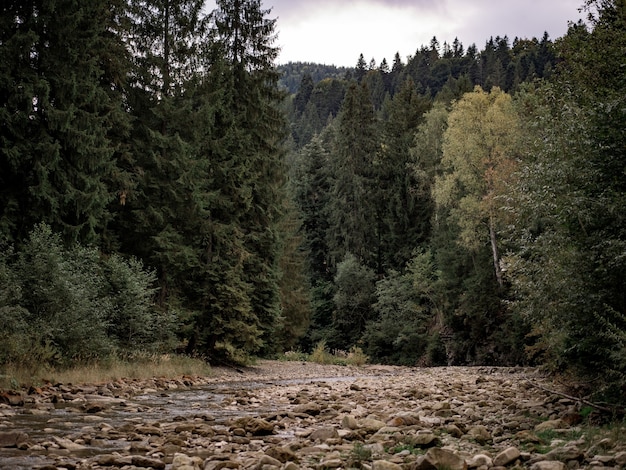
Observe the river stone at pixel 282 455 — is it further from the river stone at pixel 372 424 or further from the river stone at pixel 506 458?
the river stone at pixel 506 458

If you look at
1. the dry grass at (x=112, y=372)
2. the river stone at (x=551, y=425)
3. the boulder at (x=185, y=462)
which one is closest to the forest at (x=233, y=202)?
the dry grass at (x=112, y=372)

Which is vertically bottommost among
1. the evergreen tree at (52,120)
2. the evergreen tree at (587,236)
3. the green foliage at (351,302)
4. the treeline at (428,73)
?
the green foliage at (351,302)

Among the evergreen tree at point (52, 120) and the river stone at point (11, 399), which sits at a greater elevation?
the evergreen tree at point (52, 120)

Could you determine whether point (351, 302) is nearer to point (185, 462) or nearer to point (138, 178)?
point (138, 178)

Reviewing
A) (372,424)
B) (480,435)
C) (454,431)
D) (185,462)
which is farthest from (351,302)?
(185,462)

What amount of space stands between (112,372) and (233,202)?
10939 mm

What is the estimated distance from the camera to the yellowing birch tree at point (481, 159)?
2764 centimetres

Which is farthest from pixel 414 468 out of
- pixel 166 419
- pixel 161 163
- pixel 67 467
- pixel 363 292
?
pixel 363 292

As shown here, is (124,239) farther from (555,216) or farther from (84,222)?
(555,216)

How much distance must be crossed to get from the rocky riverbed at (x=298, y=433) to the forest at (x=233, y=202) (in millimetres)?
1477

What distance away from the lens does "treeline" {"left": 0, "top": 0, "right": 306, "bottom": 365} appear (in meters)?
13.9

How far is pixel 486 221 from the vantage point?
29.7 m

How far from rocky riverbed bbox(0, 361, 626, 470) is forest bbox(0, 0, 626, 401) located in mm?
1477

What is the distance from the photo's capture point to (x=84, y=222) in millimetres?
16422
